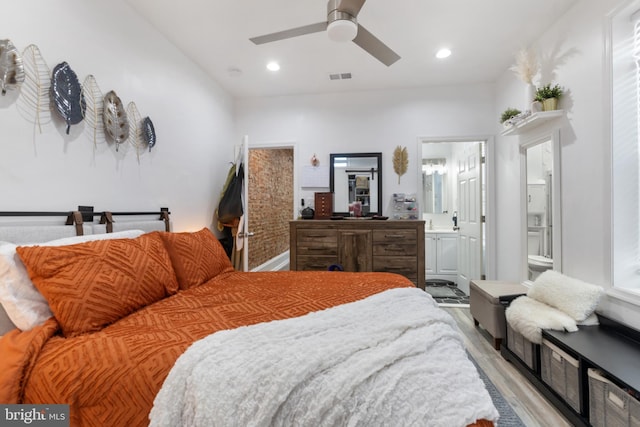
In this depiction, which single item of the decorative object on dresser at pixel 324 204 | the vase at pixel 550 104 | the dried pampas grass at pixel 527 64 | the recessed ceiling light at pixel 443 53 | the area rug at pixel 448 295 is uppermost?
the recessed ceiling light at pixel 443 53

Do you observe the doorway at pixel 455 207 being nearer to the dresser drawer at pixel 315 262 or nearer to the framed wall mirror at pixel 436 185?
the framed wall mirror at pixel 436 185

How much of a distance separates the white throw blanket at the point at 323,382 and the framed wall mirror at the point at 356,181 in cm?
268

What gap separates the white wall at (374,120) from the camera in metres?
3.48

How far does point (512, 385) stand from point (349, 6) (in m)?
2.66

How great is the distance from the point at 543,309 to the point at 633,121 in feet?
4.41

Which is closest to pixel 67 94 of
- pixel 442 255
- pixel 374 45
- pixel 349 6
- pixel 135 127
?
pixel 135 127

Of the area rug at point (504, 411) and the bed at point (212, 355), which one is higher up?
the bed at point (212, 355)

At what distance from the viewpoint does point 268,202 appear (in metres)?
4.89

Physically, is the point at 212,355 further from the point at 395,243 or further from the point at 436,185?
the point at 436,185

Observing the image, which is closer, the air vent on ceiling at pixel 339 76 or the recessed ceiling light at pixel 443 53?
the recessed ceiling light at pixel 443 53

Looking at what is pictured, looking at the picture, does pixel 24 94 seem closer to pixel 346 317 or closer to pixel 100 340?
pixel 100 340

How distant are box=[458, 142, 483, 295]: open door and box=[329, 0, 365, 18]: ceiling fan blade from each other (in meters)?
2.82

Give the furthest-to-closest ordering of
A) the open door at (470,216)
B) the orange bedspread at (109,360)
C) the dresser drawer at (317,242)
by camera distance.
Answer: the open door at (470,216) → the dresser drawer at (317,242) → the orange bedspread at (109,360)

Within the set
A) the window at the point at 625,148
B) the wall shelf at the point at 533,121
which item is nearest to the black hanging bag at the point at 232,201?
the wall shelf at the point at 533,121
